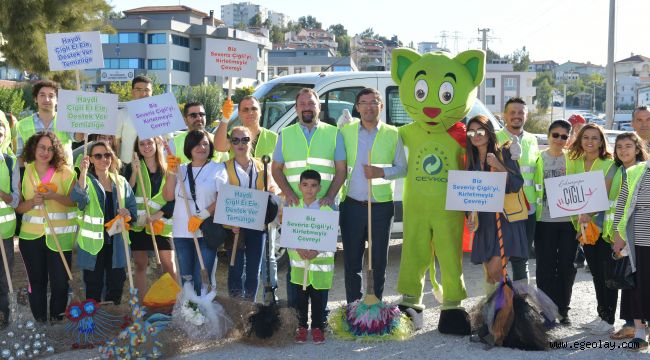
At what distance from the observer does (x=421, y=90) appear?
6.10 meters

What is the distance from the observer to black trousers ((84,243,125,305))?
604 cm

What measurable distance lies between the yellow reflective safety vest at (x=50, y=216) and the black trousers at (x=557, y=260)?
12.5 ft

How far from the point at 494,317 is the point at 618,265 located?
1.03 meters

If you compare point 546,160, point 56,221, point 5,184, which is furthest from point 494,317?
point 5,184

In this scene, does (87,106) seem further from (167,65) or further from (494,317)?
(167,65)

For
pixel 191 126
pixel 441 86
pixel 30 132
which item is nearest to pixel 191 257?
pixel 191 126

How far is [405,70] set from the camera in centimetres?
630

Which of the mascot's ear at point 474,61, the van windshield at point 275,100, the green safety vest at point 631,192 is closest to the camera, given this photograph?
the green safety vest at point 631,192

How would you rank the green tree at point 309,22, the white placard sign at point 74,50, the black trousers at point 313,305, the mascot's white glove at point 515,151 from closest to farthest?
the black trousers at point 313,305 < the mascot's white glove at point 515,151 < the white placard sign at point 74,50 < the green tree at point 309,22

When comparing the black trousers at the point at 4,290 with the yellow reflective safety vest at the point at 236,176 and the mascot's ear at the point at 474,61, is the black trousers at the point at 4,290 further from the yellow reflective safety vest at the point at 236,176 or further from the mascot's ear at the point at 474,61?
the mascot's ear at the point at 474,61

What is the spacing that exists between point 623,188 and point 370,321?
84.8 inches

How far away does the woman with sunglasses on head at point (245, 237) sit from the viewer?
5953 mm

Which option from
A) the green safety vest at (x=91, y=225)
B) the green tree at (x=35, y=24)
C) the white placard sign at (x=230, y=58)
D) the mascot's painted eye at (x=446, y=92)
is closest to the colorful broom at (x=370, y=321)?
the mascot's painted eye at (x=446, y=92)

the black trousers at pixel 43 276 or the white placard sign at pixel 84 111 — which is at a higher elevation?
the white placard sign at pixel 84 111
